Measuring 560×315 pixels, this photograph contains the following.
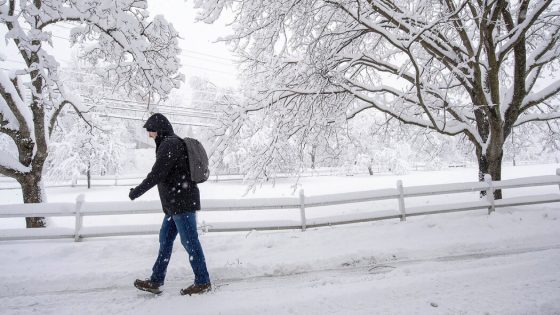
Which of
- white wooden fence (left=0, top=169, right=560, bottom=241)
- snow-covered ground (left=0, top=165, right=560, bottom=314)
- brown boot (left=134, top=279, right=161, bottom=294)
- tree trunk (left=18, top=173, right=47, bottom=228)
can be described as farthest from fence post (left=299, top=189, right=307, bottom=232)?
tree trunk (left=18, top=173, right=47, bottom=228)

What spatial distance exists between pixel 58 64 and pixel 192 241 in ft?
17.1

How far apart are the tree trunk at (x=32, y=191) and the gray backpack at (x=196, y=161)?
224 inches

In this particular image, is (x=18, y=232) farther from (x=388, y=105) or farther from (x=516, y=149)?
(x=516, y=149)

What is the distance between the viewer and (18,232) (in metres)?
6.11

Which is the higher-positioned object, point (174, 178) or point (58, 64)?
point (58, 64)

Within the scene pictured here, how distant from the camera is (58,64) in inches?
244

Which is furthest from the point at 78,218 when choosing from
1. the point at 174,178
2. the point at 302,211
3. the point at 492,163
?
the point at 492,163

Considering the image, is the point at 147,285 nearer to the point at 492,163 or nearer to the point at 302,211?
the point at 302,211

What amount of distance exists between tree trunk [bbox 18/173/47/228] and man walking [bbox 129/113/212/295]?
17.5 ft

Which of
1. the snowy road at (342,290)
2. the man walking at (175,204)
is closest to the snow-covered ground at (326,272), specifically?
the snowy road at (342,290)

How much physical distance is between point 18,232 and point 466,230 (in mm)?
8761

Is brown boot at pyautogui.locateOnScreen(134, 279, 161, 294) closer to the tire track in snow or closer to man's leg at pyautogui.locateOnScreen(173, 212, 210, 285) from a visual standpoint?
the tire track in snow

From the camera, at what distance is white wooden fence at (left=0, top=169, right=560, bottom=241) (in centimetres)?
626

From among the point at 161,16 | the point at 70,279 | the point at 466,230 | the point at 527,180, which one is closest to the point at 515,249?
the point at 466,230
